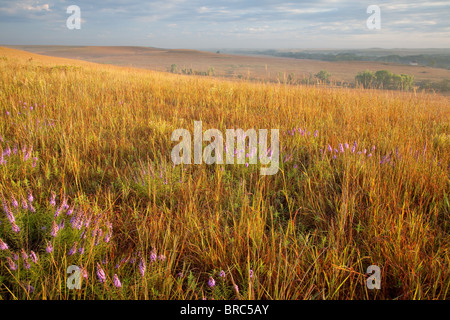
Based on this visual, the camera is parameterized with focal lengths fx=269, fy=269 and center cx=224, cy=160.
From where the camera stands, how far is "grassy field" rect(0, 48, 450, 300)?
131 cm

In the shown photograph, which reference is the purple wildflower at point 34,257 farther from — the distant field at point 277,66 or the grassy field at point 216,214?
the distant field at point 277,66

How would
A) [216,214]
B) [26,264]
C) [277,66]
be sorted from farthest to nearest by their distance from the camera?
[277,66]
[216,214]
[26,264]

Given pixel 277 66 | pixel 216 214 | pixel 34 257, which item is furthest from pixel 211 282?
pixel 277 66

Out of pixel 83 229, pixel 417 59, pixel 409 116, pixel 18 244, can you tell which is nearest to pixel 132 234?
pixel 83 229

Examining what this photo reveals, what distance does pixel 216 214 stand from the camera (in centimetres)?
169

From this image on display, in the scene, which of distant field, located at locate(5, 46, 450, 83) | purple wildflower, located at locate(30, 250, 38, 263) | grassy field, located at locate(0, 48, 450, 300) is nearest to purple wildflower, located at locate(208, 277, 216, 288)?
grassy field, located at locate(0, 48, 450, 300)

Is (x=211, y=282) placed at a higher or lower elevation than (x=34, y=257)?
lower

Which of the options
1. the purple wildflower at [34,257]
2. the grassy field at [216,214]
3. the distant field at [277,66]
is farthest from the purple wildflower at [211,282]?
the distant field at [277,66]

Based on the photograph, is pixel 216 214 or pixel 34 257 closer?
pixel 34 257

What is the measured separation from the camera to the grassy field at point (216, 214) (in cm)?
131

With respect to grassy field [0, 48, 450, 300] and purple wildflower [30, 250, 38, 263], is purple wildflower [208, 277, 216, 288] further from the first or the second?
purple wildflower [30, 250, 38, 263]

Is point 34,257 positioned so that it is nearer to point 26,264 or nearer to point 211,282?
point 26,264

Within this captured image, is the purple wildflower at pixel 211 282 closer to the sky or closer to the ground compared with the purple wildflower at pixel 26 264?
closer to the ground
